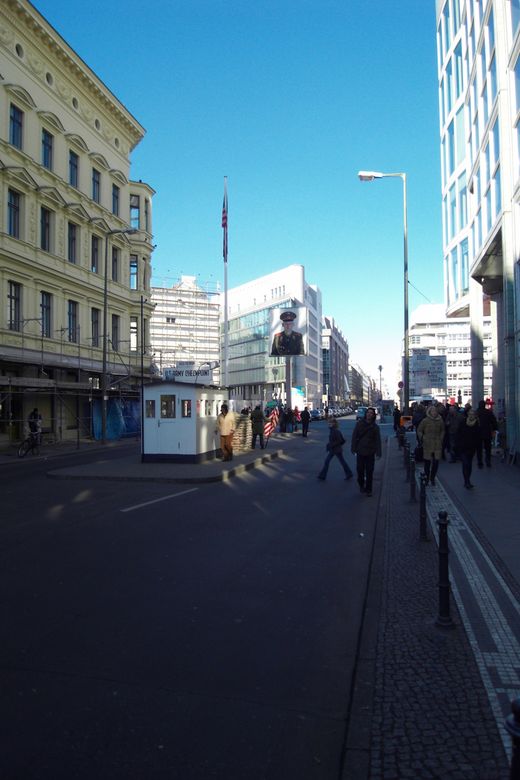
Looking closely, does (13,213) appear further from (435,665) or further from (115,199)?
(435,665)

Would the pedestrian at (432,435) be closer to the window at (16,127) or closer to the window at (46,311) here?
the window at (46,311)

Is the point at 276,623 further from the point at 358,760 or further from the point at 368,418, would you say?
the point at 368,418

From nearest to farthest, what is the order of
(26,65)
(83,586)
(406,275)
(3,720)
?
(3,720)
(83,586)
(406,275)
(26,65)

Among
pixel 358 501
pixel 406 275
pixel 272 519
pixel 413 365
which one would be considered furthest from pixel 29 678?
pixel 406 275

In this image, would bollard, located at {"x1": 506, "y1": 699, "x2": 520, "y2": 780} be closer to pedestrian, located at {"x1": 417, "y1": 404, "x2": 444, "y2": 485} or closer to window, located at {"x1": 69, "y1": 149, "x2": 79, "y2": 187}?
pedestrian, located at {"x1": 417, "y1": 404, "x2": 444, "y2": 485}

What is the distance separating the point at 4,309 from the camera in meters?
26.9

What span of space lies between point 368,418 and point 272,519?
3.44 meters

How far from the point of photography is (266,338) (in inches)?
4048

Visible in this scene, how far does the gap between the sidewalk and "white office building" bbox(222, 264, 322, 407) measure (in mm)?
85443

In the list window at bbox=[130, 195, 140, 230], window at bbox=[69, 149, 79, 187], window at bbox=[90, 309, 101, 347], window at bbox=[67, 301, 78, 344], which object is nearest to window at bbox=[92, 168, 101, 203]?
window at bbox=[69, 149, 79, 187]

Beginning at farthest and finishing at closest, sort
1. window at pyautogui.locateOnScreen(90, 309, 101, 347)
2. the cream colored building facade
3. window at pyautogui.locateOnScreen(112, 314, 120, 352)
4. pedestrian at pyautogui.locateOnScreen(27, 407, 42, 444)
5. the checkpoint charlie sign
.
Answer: window at pyautogui.locateOnScreen(112, 314, 120, 352) → window at pyautogui.locateOnScreen(90, 309, 101, 347) → the cream colored building facade → pedestrian at pyautogui.locateOnScreen(27, 407, 42, 444) → the checkpoint charlie sign

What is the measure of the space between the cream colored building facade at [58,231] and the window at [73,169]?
0.19 feet

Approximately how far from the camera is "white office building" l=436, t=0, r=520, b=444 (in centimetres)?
1800

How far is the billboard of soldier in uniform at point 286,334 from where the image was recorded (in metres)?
45.7
